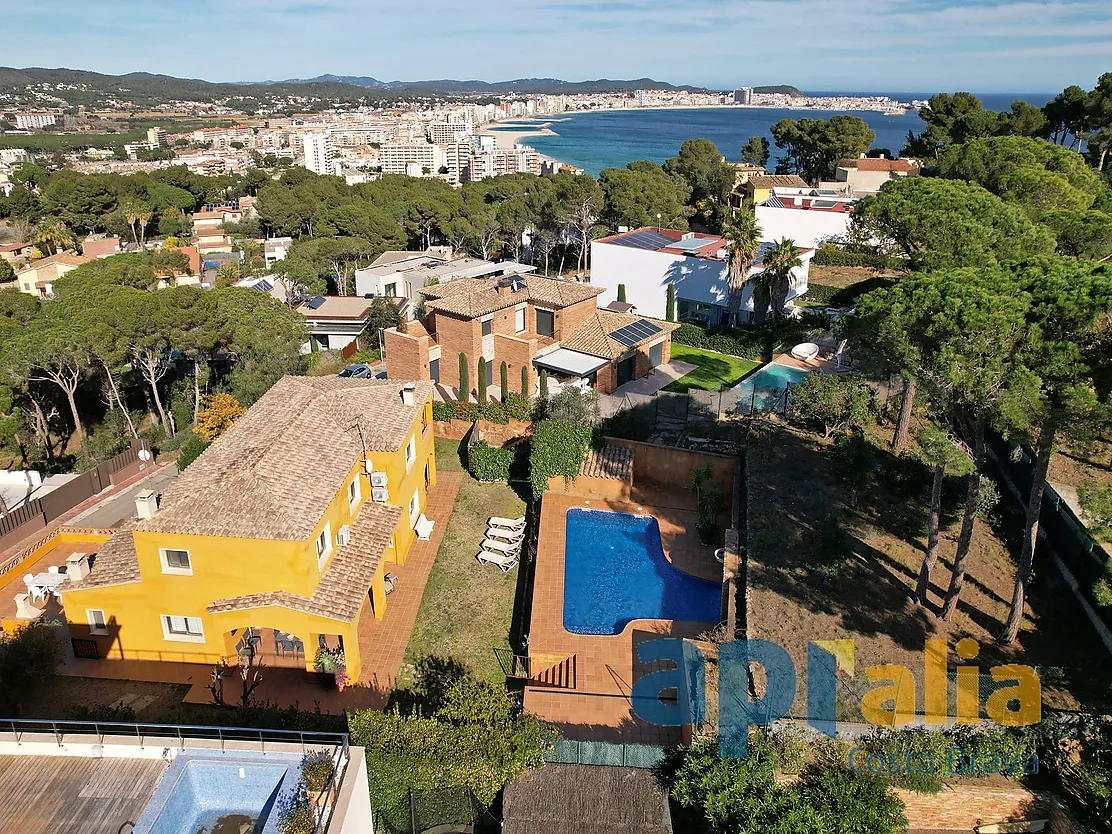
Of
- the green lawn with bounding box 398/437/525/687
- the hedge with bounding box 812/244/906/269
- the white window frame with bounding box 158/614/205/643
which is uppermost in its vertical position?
the hedge with bounding box 812/244/906/269

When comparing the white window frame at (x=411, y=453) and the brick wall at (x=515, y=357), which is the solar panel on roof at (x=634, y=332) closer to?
the brick wall at (x=515, y=357)

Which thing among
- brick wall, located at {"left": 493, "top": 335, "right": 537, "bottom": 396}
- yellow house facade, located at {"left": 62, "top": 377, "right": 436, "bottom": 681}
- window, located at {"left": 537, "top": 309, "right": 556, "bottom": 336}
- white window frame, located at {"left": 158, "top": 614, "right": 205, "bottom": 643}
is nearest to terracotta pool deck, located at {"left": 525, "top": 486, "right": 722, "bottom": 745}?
yellow house facade, located at {"left": 62, "top": 377, "right": 436, "bottom": 681}

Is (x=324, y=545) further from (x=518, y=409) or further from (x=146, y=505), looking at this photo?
(x=518, y=409)

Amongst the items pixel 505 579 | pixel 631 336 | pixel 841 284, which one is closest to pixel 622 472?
pixel 505 579

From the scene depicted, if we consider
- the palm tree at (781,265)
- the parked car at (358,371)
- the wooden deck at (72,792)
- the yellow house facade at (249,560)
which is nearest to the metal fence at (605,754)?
the yellow house facade at (249,560)

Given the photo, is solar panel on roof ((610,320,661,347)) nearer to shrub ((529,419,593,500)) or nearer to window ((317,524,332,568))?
shrub ((529,419,593,500))

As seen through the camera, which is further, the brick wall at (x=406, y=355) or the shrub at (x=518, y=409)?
the brick wall at (x=406, y=355)
